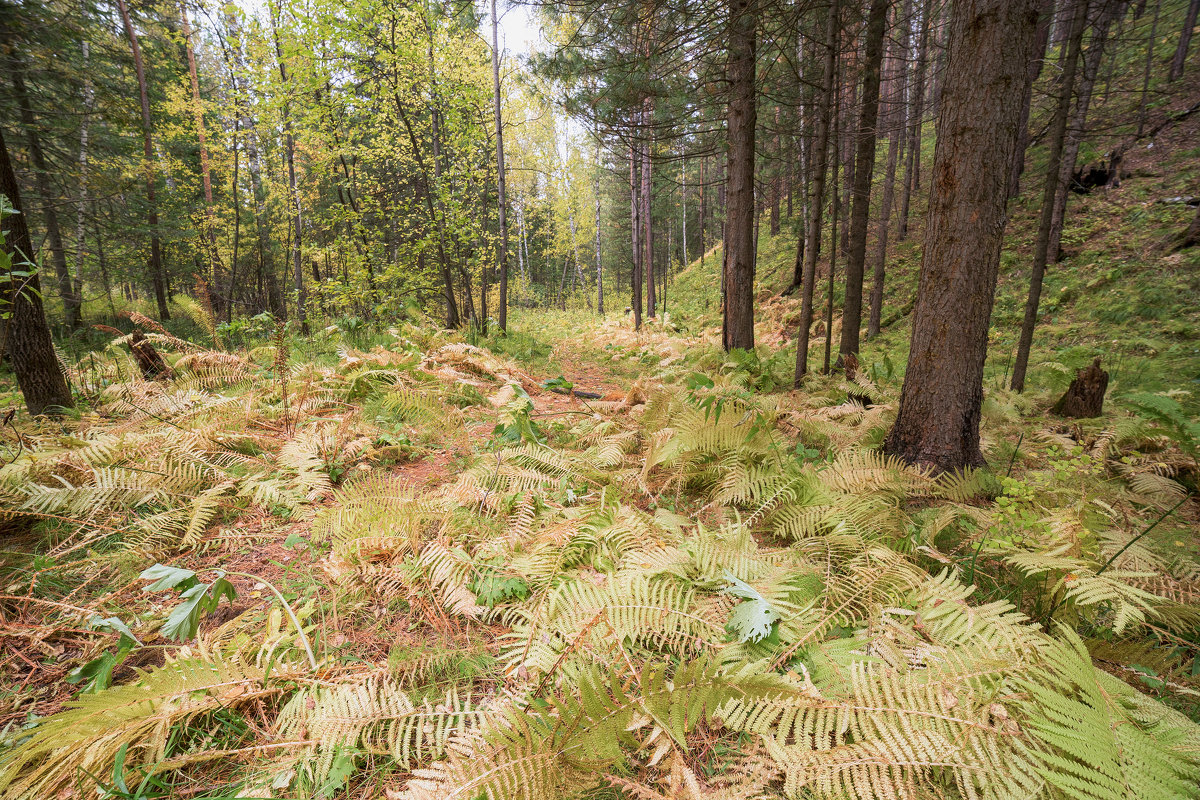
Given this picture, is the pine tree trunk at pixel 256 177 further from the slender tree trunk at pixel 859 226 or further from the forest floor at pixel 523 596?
the slender tree trunk at pixel 859 226

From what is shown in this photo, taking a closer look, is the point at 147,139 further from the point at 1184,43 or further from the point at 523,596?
the point at 1184,43

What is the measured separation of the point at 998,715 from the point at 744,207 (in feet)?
22.8

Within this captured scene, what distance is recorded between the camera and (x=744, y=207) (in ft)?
22.8

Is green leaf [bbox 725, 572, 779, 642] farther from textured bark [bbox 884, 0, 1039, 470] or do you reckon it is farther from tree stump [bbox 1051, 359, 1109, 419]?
tree stump [bbox 1051, 359, 1109, 419]

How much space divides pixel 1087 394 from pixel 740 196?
15.8ft

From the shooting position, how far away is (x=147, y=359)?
470cm

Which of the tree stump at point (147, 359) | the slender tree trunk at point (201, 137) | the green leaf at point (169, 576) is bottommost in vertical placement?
the green leaf at point (169, 576)

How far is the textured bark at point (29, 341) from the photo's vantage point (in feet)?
11.6

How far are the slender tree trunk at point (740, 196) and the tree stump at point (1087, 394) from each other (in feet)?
12.5

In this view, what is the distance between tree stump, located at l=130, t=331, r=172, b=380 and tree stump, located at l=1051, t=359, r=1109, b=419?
31.9ft

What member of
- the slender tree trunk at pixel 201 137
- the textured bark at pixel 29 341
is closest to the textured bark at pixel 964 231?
the textured bark at pixel 29 341

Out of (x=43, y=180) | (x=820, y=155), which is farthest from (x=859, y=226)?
(x=43, y=180)

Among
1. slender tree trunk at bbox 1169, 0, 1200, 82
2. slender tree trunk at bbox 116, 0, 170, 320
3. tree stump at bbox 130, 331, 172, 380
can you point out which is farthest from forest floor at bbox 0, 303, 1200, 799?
slender tree trunk at bbox 1169, 0, 1200, 82

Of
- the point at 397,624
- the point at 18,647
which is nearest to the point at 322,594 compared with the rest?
the point at 397,624
